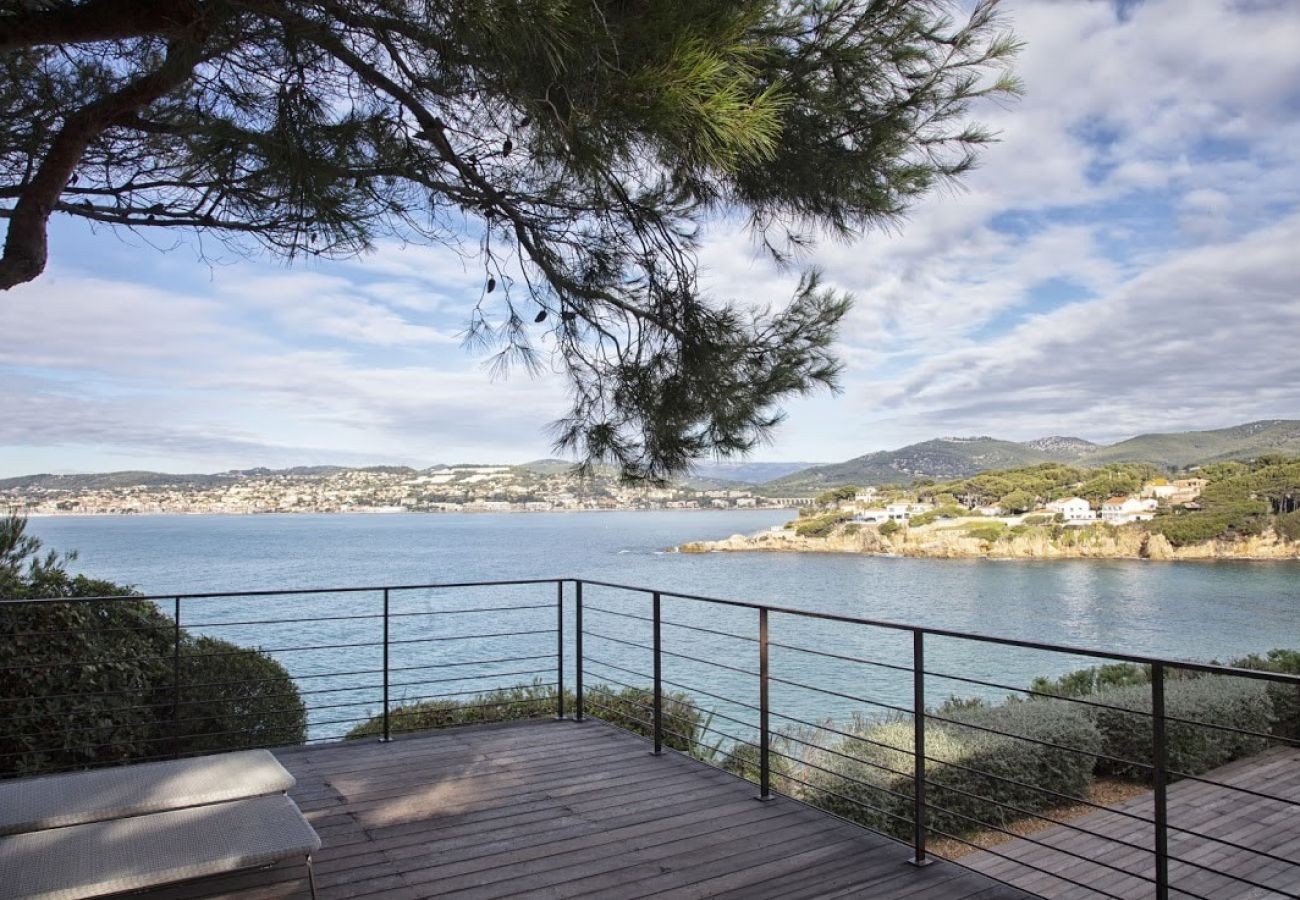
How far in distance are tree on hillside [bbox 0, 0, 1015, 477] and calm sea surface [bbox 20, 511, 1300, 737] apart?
24.8 feet

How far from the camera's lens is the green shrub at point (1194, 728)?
692 centimetres

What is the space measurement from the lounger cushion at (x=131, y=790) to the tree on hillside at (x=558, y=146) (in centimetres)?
178

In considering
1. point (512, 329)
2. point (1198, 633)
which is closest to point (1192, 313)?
point (1198, 633)

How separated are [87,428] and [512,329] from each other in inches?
1322

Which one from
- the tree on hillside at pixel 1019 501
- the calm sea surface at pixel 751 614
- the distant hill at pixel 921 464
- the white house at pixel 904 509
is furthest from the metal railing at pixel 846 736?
the distant hill at pixel 921 464

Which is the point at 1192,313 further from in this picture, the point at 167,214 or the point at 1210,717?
the point at 167,214

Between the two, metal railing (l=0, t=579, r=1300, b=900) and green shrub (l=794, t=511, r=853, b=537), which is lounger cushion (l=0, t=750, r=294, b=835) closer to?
metal railing (l=0, t=579, r=1300, b=900)

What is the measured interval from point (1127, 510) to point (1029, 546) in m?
4.43

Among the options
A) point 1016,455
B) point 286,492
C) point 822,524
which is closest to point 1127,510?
point 1016,455

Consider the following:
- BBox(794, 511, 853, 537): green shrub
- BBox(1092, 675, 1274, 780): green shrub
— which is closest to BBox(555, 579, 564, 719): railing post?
BBox(1092, 675, 1274, 780): green shrub

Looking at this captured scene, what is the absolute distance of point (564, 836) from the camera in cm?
347

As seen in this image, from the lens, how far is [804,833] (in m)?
3.44

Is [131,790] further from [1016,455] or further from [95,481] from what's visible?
[1016,455]

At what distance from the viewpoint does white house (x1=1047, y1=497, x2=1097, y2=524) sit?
4056 cm
